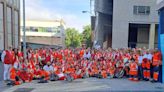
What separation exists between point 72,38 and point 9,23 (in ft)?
256

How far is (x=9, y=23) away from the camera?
3456 cm

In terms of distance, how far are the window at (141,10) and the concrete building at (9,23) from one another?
1619cm

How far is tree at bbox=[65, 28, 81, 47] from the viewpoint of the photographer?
10840 cm

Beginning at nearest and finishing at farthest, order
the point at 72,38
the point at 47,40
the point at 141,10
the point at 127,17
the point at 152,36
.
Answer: the point at 127,17, the point at 152,36, the point at 141,10, the point at 47,40, the point at 72,38

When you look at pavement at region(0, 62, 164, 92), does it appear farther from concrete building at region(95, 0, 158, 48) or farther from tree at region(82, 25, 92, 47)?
tree at region(82, 25, 92, 47)

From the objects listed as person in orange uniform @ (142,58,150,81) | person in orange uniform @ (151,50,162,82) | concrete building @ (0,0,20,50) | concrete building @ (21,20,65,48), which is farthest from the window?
concrete building @ (21,20,65,48)

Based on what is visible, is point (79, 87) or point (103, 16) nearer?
point (79, 87)

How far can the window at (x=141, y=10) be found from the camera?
38.2 metres

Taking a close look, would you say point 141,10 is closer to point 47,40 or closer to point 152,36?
point 152,36

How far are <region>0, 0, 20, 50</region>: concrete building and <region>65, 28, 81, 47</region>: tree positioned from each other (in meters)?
68.7

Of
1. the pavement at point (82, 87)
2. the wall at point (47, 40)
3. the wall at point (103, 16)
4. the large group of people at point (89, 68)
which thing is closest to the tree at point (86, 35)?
the wall at point (47, 40)

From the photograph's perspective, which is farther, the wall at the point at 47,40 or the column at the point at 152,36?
the wall at the point at 47,40

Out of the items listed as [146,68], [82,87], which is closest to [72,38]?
[146,68]

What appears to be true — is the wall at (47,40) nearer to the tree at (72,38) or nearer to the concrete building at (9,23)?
the tree at (72,38)
